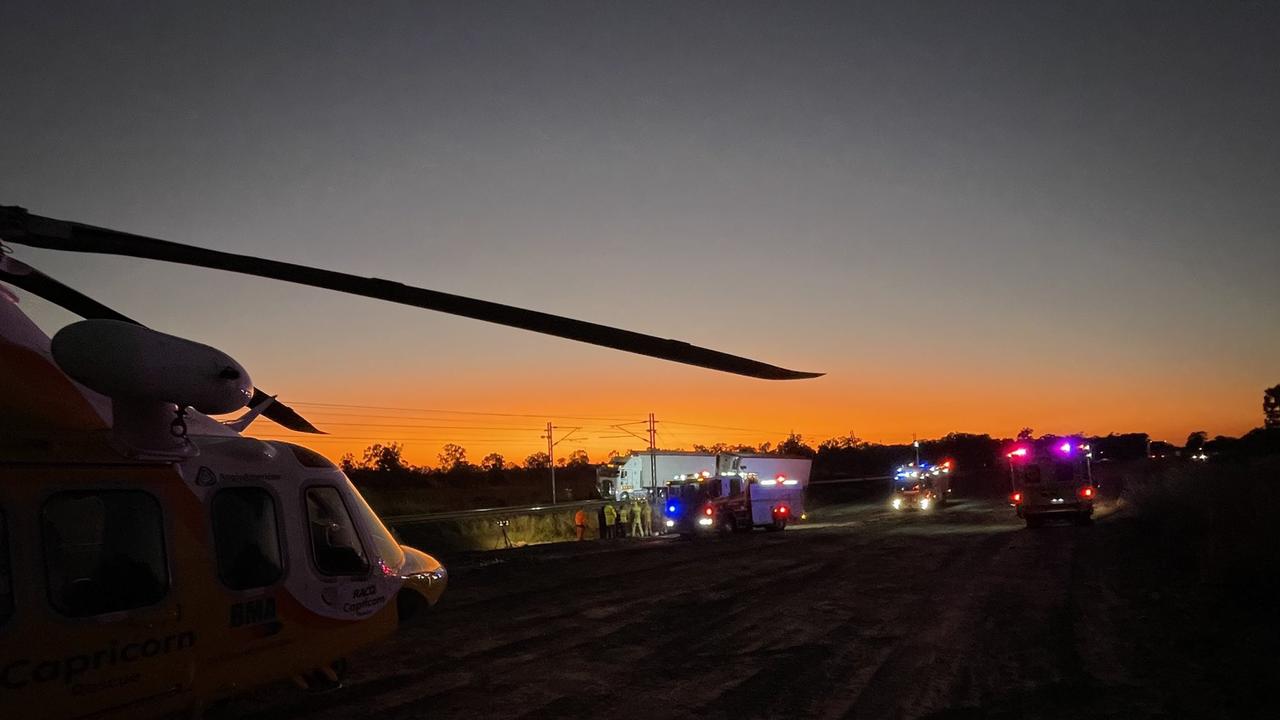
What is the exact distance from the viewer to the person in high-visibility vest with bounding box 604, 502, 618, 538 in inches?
1303

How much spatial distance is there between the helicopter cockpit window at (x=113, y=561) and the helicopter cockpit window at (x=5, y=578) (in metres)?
0.17

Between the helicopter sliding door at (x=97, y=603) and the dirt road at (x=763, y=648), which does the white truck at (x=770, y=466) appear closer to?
the dirt road at (x=763, y=648)

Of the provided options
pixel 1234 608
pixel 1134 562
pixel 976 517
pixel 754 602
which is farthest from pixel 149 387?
pixel 976 517

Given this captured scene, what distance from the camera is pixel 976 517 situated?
31.9 meters

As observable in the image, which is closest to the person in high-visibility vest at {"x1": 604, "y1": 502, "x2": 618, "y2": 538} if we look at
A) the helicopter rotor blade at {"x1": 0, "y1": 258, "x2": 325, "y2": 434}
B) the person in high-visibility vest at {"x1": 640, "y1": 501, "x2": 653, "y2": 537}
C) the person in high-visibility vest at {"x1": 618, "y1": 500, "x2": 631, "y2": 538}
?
the person in high-visibility vest at {"x1": 618, "y1": 500, "x2": 631, "y2": 538}

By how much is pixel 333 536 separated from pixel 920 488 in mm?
40726

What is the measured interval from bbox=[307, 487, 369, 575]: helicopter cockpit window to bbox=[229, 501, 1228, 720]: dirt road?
1.31 meters

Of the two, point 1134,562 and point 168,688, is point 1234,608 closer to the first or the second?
point 1134,562

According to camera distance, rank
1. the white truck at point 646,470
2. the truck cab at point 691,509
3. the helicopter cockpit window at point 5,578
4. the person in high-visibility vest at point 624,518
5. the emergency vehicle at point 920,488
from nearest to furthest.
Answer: the helicopter cockpit window at point 5,578 < the truck cab at point 691,509 < the person in high-visibility vest at point 624,518 < the white truck at point 646,470 < the emergency vehicle at point 920,488

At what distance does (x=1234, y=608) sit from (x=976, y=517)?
22.6 m

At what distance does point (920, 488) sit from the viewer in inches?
1670

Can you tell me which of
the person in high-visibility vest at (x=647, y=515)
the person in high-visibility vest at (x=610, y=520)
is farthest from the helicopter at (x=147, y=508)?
the person in high-visibility vest at (x=647, y=515)

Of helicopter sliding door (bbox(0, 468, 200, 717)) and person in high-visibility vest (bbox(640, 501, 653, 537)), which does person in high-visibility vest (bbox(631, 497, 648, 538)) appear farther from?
helicopter sliding door (bbox(0, 468, 200, 717))

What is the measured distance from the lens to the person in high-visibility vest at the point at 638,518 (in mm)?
34031
